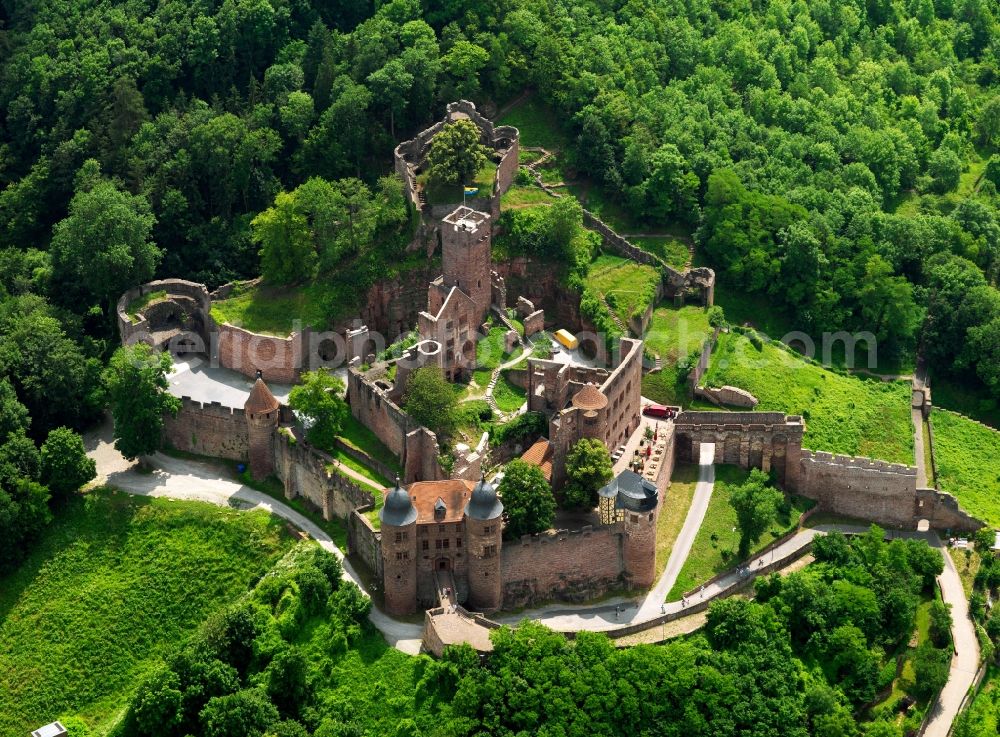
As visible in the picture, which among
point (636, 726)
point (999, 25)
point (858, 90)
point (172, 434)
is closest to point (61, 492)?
point (172, 434)

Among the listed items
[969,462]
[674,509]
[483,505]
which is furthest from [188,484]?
[969,462]

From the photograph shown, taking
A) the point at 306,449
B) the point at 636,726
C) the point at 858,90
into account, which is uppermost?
the point at 858,90

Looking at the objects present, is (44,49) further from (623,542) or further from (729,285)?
(623,542)

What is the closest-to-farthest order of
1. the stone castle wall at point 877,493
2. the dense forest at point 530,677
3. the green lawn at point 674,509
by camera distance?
→ the dense forest at point 530,677
the green lawn at point 674,509
the stone castle wall at point 877,493

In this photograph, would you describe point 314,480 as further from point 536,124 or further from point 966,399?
point 966,399

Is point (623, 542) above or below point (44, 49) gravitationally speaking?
below

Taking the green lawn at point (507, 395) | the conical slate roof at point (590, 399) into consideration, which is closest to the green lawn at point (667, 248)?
the green lawn at point (507, 395)

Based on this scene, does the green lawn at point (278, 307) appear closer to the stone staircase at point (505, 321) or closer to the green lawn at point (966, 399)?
the stone staircase at point (505, 321)
